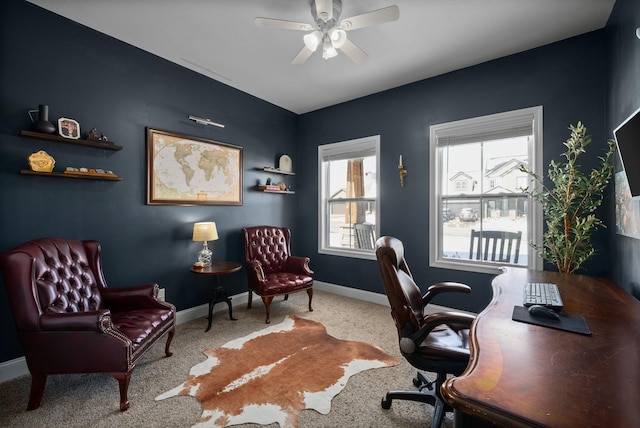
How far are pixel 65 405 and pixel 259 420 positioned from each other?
52.8 inches

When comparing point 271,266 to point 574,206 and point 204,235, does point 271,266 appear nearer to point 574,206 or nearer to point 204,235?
point 204,235

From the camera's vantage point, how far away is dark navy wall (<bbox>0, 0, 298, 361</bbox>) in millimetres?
2162

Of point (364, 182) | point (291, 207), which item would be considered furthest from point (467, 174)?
point (291, 207)

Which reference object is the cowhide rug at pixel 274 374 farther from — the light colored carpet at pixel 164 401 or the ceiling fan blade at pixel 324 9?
the ceiling fan blade at pixel 324 9

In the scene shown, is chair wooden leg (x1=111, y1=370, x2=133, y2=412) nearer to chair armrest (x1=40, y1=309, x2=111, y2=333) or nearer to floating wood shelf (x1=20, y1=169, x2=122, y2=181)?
chair armrest (x1=40, y1=309, x2=111, y2=333)

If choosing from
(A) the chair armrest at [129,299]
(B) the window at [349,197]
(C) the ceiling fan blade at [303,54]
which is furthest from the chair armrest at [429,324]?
(B) the window at [349,197]

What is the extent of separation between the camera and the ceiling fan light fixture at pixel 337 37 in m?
2.13

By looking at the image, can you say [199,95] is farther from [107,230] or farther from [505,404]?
[505,404]

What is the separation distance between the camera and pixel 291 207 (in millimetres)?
4699

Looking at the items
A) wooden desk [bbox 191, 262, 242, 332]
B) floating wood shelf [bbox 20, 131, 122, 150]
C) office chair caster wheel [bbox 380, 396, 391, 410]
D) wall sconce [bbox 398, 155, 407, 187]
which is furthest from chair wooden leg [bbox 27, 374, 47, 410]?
wall sconce [bbox 398, 155, 407, 187]

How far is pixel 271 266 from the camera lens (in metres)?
3.84

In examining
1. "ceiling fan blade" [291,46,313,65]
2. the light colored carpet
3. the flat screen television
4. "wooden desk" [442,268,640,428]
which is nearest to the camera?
"wooden desk" [442,268,640,428]

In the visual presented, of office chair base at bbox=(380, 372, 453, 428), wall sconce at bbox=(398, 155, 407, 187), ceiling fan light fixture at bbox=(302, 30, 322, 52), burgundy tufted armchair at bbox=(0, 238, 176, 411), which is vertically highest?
ceiling fan light fixture at bbox=(302, 30, 322, 52)

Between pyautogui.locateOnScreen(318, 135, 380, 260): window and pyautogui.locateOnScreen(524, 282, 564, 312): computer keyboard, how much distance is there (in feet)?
7.71
